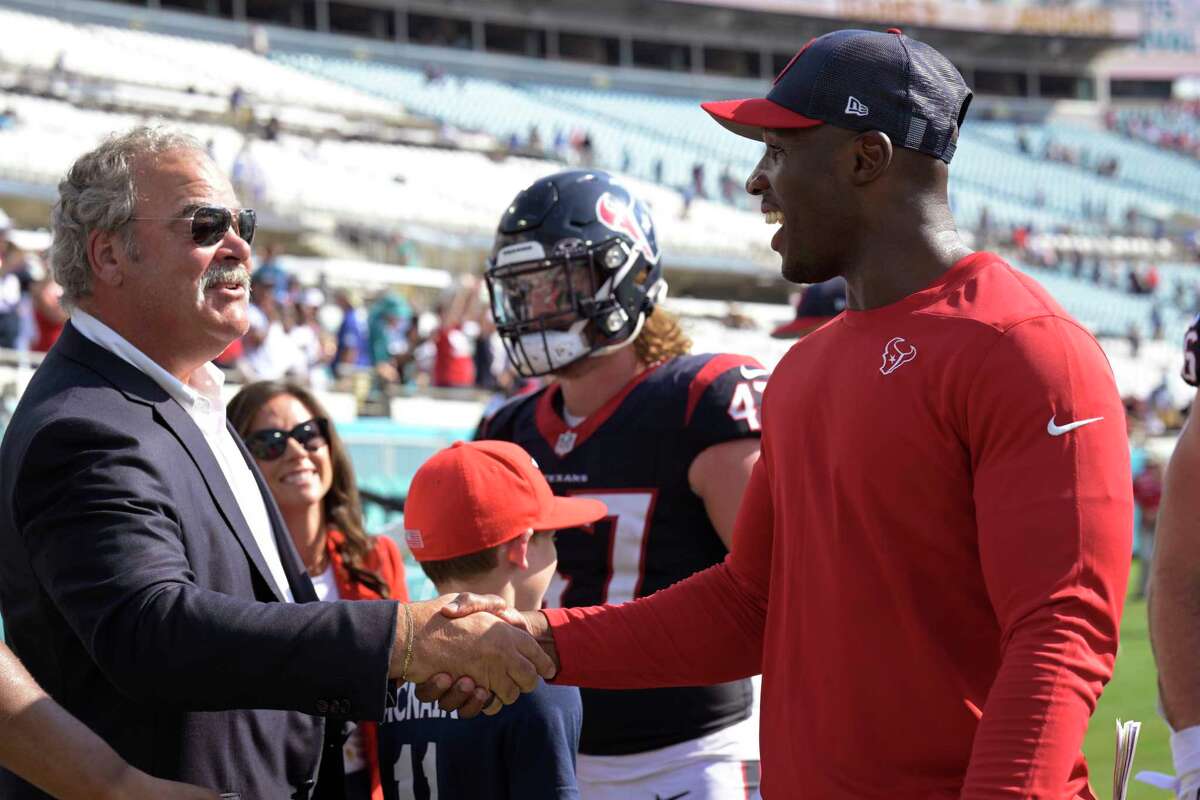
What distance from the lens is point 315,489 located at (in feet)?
15.6

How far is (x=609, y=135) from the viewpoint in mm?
38312

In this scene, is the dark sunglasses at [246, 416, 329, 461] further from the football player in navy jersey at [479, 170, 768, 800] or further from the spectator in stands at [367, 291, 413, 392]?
the spectator in stands at [367, 291, 413, 392]

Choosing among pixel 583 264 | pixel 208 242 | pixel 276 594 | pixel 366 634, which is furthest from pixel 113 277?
pixel 583 264

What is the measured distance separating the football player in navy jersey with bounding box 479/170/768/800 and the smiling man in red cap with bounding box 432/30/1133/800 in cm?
100

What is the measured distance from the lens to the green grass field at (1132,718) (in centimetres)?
756

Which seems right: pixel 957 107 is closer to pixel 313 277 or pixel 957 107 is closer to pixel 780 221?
pixel 780 221

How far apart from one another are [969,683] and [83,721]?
4.81 feet

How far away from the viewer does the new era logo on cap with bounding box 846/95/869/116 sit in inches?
93.5

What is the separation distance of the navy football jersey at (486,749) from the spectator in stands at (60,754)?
591 mm

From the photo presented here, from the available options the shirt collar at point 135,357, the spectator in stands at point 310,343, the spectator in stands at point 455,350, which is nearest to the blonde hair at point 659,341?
the shirt collar at point 135,357

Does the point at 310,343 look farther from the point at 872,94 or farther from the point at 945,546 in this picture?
Result: the point at 945,546

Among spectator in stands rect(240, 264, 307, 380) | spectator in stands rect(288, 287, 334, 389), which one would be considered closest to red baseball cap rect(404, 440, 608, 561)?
spectator in stands rect(240, 264, 307, 380)

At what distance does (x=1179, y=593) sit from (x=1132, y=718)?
711cm

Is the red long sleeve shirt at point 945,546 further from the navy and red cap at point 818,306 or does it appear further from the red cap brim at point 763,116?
the navy and red cap at point 818,306
